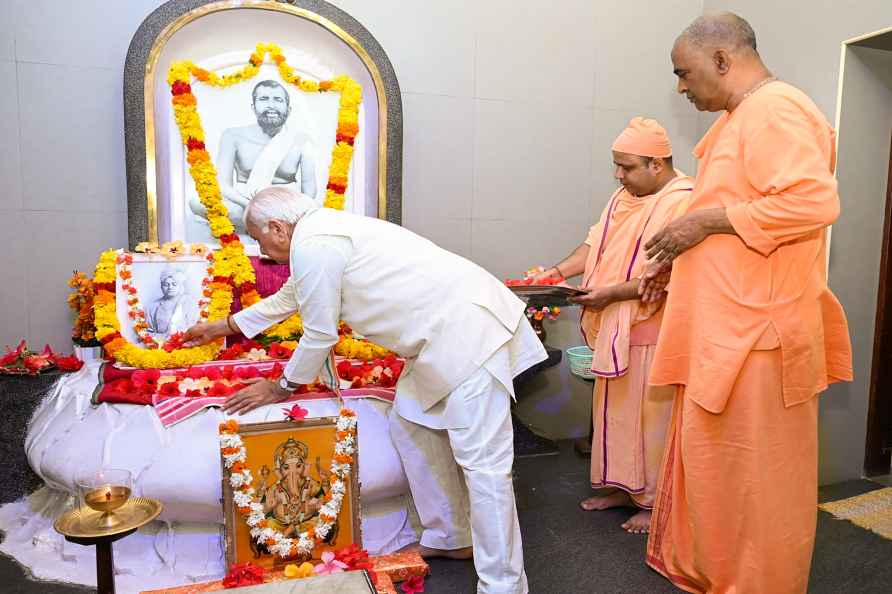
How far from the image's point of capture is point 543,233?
4.80 m

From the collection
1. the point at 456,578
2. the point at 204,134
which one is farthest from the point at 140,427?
the point at 204,134

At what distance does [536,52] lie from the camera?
4629 mm

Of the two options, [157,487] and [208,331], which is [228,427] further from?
[208,331]

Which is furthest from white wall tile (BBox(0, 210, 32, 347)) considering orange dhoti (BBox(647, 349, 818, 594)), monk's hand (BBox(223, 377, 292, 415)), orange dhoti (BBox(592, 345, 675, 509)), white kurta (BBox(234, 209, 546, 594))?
orange dhoti (BBox(647, 349, 818, 594))

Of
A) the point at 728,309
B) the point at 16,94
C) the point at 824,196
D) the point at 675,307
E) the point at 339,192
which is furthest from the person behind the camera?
the point at 339,192

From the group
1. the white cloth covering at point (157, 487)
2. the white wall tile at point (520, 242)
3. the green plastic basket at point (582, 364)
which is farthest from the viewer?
the white wall tile at point (520, 242)

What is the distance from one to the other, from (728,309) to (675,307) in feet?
0.78

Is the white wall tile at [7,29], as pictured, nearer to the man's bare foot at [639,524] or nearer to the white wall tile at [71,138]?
the white wall tile at [71,138]

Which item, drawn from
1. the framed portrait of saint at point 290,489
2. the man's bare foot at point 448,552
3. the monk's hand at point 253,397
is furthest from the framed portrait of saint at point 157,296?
the man's bare foot at point 448,552

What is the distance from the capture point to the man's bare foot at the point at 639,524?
128 inches

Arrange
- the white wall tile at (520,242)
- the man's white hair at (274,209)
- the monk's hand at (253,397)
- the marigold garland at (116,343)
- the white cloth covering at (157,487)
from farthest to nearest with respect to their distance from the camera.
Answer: the white wall tile at (520,242)
the marigold garland at (116,343)
the monk's hand at (253,397)
the white cloth covering at (157,487)
the man's white hair at (274,209)

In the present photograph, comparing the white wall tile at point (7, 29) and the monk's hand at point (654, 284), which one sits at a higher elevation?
the white wall tile at point (7, 29)

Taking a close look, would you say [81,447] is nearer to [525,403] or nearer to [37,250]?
[37,250]

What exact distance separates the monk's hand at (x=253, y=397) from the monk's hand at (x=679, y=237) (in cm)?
164
